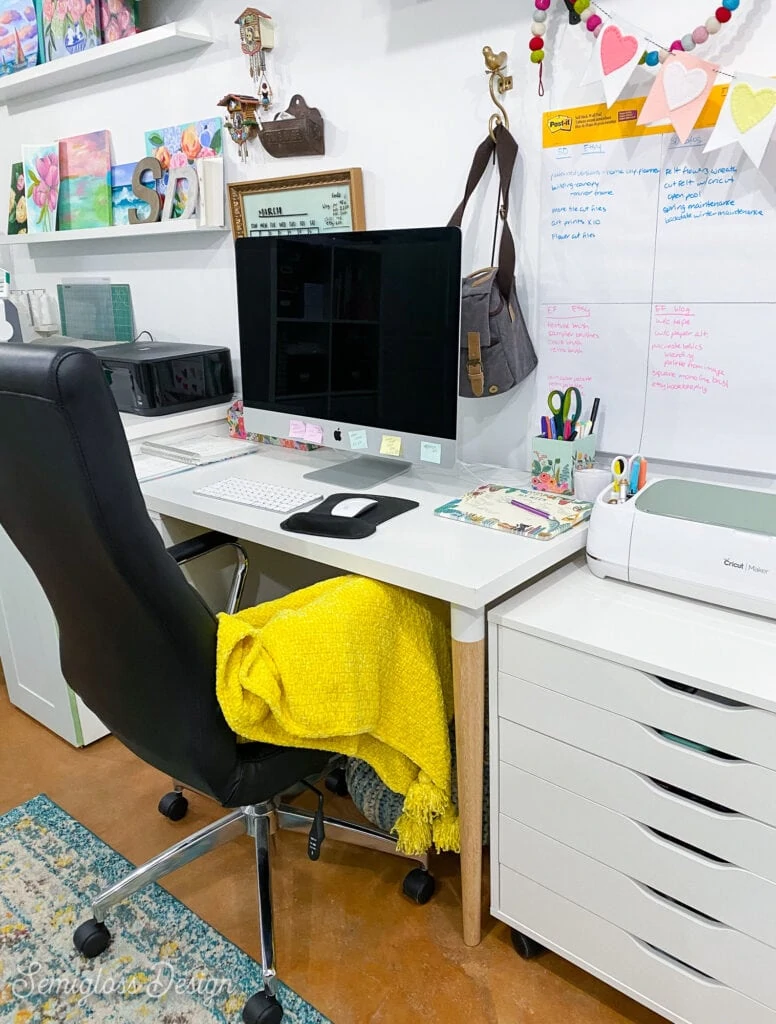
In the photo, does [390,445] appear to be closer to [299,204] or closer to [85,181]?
[299,204]

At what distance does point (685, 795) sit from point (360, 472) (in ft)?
3.13

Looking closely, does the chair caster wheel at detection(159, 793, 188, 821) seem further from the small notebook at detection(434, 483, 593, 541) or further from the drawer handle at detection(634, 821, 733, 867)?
the drawer handle at detection(634, 821, 733, 867)

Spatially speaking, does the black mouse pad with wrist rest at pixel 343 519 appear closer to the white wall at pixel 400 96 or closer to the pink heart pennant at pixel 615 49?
the white wall at pixel 400 96

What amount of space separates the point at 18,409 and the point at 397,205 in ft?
3.73

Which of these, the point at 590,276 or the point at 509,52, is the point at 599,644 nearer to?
Answer: the point at 590,276

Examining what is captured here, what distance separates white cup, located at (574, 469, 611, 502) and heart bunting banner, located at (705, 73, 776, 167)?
57cm

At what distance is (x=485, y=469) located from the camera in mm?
1821

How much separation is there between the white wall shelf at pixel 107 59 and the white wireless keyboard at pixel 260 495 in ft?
→ 3.96

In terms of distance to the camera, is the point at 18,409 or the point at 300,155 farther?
the point at 300,155

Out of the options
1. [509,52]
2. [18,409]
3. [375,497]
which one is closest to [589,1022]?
[375,497]

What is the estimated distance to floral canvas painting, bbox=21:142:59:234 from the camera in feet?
8.58

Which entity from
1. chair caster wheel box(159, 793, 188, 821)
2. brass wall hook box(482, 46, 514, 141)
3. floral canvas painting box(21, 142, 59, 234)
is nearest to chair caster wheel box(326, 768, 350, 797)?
chair caster wheel box(159, 793, 188, 821)

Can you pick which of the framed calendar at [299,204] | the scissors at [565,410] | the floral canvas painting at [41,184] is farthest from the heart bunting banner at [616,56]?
the floral canvas painting at [41,184]

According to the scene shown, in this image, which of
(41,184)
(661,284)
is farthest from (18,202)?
(661,284)
